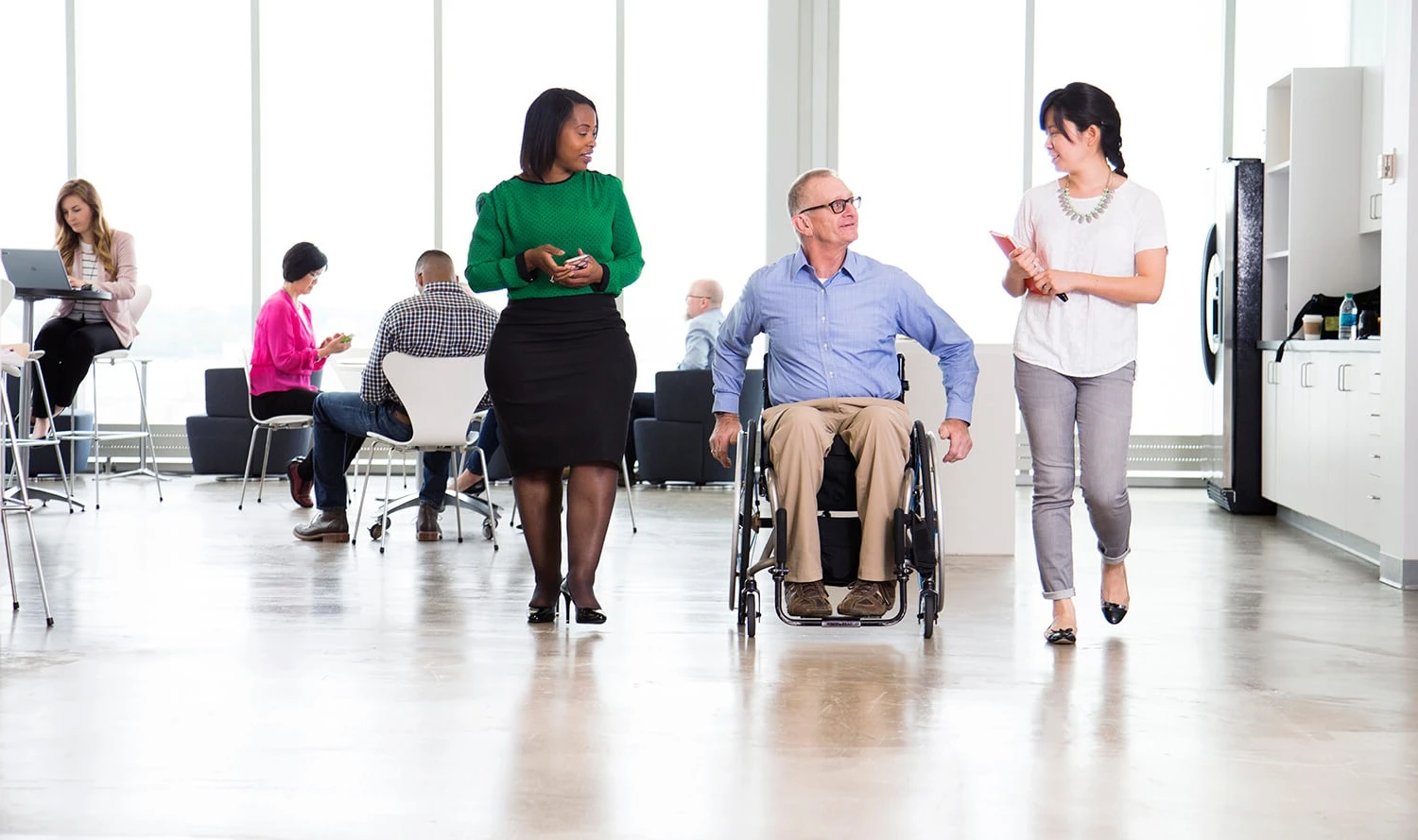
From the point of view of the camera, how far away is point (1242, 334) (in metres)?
6.87

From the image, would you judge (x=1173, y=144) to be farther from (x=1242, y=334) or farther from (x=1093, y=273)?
(x=1093, y=273)

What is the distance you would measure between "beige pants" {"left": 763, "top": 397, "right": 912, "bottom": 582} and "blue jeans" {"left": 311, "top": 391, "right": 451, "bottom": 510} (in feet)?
8.54

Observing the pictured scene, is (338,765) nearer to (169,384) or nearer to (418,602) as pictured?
(418,602)

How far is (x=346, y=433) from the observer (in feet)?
19.0

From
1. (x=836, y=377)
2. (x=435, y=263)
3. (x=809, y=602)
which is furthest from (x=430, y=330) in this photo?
(x=809, y=602)

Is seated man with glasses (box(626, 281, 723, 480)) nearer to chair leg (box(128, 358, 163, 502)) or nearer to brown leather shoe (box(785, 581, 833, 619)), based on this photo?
chair leg (box(128, 358, 163, 502))

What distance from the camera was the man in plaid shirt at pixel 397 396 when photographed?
5246 millimetres

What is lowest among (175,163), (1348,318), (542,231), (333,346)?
(333,346)

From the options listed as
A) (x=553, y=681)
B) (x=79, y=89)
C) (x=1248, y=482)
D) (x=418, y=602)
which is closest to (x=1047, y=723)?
(x=553, y=681)

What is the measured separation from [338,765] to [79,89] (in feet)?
26.4

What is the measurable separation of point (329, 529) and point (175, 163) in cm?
462

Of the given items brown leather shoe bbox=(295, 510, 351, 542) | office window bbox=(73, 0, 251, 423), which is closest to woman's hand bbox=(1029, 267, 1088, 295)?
brown leather shoe bbox=(295, 510, 351, 542)

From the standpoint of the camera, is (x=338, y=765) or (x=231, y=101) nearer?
(x=338, y=765)

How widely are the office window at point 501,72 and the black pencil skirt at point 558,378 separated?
562 cm
